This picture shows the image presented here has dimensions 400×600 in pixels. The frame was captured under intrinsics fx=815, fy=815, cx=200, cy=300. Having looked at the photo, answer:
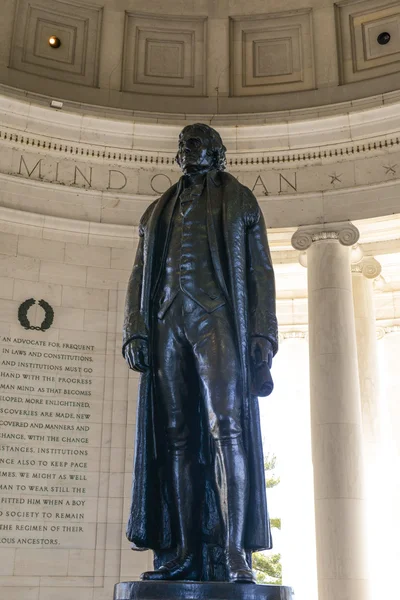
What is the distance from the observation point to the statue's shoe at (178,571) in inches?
250

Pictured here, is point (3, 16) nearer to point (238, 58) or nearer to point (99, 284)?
point (238, 58)

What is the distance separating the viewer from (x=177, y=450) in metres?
6.87

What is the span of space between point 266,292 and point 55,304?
408 inches

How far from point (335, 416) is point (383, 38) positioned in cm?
874

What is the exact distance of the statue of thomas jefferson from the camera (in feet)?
21.7

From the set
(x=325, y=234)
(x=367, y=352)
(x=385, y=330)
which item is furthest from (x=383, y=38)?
(x=385, y=330)

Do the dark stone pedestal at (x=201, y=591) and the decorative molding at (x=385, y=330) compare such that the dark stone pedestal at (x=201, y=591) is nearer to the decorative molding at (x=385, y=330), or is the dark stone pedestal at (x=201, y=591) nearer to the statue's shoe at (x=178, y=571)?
the statue's shoe at (x=178, y=571)

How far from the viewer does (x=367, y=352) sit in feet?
63.7

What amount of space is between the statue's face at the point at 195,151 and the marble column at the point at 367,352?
11.9 metres

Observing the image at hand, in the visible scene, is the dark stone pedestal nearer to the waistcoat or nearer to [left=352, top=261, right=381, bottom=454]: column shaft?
the waistcoat

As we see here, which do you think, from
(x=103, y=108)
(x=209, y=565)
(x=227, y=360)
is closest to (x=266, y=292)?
(x=227, y=360)

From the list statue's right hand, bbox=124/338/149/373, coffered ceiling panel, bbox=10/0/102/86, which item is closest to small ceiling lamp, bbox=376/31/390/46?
coffered ceiling panel, bbox=10/0/102/86

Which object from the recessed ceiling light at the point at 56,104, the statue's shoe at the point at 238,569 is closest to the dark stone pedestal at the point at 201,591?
the statue's shoe at the point at 238,569

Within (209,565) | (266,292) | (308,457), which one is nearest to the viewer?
(209,565)
